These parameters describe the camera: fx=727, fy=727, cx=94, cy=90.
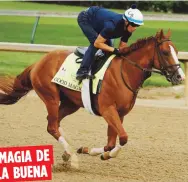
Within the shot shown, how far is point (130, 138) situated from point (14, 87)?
5.17 ft

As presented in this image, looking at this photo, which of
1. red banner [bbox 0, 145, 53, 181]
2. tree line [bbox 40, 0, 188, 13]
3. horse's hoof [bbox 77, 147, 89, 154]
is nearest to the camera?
red banner [bbox 0, 145, 53, 181]

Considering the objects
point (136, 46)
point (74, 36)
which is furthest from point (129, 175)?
point (74, 36)

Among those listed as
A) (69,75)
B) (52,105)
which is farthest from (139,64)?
(52,105)

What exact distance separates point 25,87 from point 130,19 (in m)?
1.83

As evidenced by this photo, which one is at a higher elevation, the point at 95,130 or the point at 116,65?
the point at 116,65

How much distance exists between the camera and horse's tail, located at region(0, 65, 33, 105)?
8.22m

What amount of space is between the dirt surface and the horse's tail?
0.53m

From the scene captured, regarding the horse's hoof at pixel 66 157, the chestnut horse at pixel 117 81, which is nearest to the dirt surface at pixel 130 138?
the horse's hoof at pixel 66 157

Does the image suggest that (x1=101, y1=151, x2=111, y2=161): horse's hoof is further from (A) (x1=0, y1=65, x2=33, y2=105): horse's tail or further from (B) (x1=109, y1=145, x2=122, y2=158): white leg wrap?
(A) (x1=0, y1=65, x2=33, y2=105): horse's tail

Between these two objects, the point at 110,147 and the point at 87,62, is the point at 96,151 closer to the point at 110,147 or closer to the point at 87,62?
the point at 110,147

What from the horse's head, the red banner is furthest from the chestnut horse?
the red banner

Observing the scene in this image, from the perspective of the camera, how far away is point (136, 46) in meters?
7.20

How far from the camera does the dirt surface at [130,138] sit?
23.3ft

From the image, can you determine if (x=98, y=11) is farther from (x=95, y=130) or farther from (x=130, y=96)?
(x=95, y=130)
